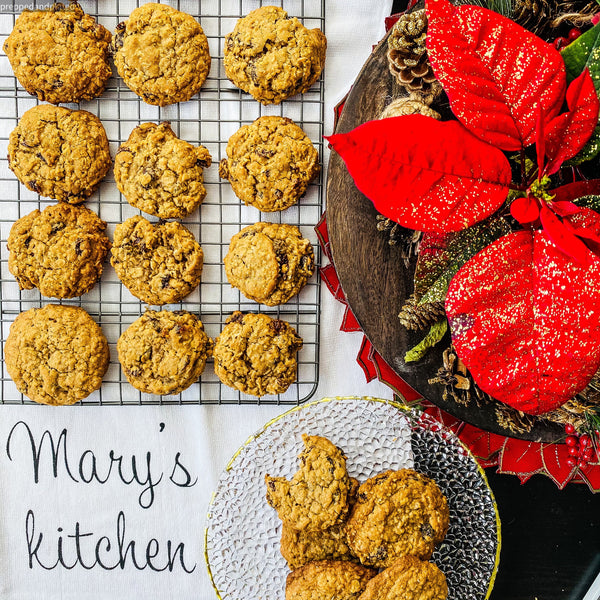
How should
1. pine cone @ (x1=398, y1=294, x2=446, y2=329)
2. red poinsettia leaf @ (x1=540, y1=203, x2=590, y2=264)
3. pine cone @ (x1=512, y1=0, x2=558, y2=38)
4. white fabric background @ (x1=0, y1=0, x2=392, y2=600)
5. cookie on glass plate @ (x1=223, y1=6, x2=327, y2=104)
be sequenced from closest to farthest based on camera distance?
red poinsettia leaf @ (x1=540, y1=203, x2=590, y2=264) < pine cone @ (x1=512, y1=0, x2=558, y2=38) < pine cone @ (x1=398, y1=294, x2=446, y2=329) < cookie on glass plate @ (x1=223, y1=6, x2=327, y2=104) < white fabric background @ (x1=0, y1=0, x2=392, y2=600)

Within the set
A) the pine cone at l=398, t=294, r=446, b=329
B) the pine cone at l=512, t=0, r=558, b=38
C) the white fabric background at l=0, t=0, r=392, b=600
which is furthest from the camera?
the white fabric background at l=0, t=0, r=392, b=600

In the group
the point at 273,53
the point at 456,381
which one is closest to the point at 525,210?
the point at 456,381

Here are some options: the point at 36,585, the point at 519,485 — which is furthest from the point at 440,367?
the point at 36,585

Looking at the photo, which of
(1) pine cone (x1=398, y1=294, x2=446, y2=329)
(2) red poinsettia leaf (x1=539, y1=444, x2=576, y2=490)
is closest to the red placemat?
(2) red poinsettia leaf (x1=539, y1=444, x2=576, y2=490)

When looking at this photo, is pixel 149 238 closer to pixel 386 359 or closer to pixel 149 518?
pixel 386 359

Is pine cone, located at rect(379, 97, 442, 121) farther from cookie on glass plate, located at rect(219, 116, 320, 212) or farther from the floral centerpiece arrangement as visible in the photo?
cookie on glass plate, located at rect(219, 116, 320, 212)

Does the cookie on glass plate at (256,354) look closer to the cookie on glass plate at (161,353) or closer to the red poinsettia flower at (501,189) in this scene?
the cookie on glass plate at (161,353)
